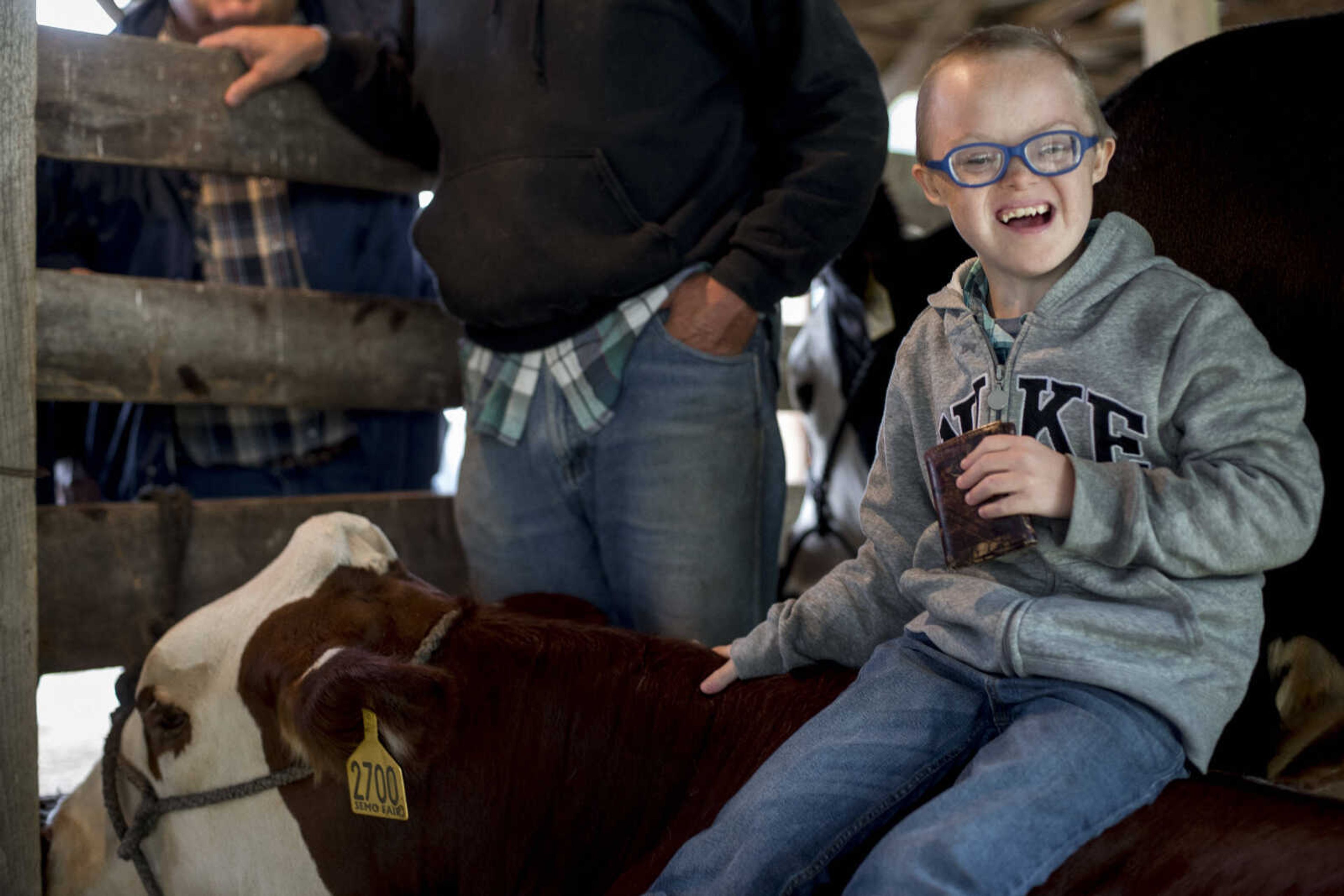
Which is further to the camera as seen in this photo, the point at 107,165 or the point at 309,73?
the point at 107,165

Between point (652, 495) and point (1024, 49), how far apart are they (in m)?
0.91

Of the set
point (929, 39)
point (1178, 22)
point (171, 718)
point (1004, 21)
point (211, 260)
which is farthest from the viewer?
point (1004, 21)

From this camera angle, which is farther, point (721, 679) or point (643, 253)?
point (643, 253)

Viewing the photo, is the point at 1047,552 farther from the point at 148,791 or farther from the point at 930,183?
the point at 148,791

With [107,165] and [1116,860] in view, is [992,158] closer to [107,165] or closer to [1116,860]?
[1116,860]

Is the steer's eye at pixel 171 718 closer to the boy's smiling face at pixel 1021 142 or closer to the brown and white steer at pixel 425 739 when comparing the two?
the brown and white steer at pixel 425 739

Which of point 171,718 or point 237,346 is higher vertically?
point 237,346

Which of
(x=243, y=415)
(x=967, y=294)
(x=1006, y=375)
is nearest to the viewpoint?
(x=1006, y=375)

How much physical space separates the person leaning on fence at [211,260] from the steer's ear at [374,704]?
4.21ft

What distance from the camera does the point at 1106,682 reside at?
99 centimetres

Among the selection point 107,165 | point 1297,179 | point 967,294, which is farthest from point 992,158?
point 107,165

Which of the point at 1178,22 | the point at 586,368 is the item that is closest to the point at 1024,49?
the point at 586,368

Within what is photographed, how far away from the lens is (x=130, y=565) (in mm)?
2145

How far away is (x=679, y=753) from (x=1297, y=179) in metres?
1.02
